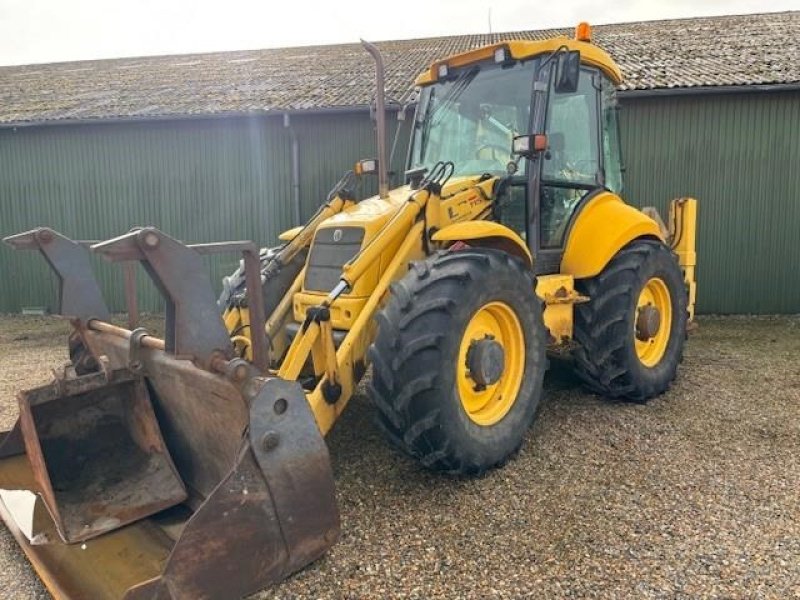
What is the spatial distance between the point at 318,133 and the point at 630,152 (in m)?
4.71

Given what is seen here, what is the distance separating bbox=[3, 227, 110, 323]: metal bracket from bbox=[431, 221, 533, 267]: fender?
220cm

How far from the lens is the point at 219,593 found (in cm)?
244

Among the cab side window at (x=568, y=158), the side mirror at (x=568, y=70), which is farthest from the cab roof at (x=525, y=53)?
the side mirror at (x=568, y=70)

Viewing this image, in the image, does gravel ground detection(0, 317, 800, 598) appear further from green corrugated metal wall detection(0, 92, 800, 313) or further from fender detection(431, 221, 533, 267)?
green corrugated metal wall detection(0, 92, 800, 313)

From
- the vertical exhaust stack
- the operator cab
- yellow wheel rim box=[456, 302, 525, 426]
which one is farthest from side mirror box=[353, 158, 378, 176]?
yellow wheel rim box=[456, 302, 525, 426]

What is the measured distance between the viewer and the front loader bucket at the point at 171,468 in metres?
2.50

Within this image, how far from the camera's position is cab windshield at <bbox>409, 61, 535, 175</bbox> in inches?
179

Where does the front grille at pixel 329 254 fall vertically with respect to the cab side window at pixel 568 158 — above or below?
below

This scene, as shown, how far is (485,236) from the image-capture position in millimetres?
3828

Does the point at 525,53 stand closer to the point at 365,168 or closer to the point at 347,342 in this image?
the point at 365,168

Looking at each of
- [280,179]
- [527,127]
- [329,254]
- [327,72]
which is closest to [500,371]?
[329,254]

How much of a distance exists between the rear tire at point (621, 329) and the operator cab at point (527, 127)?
410 mm

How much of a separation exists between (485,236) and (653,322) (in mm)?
2051

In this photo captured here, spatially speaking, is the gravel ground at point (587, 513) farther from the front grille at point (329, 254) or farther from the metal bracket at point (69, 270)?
the metal bracket at point (69, 270)
